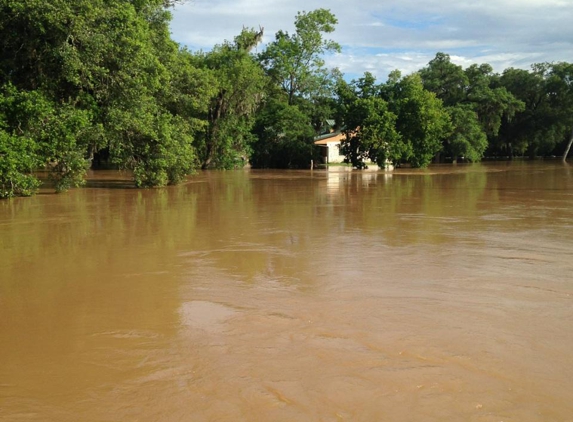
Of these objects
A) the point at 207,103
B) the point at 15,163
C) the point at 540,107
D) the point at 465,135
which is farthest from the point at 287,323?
the point at 540,107

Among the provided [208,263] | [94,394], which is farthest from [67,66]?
[94,394]

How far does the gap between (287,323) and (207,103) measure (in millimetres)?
31545

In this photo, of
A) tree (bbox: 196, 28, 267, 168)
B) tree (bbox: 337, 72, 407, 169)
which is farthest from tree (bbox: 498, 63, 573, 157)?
tree (bbox: 196, 28, 267, 168)

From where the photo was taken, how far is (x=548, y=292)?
6.75m

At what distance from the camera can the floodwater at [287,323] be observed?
13.4ft

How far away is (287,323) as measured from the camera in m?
5.71

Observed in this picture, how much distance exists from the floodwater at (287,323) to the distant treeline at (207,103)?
9.78 meters

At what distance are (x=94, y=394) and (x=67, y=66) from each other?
18.0 metres

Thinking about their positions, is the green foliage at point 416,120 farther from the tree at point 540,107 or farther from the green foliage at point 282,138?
the tree at point 540,107

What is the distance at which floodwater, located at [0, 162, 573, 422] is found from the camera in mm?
4074

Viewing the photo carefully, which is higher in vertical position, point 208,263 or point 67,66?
point 67,66

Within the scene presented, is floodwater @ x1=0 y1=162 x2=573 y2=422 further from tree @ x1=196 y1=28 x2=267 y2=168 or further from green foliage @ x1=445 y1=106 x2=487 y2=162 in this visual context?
green foliage @ x1=445 y1=106 x2=487 y2=162

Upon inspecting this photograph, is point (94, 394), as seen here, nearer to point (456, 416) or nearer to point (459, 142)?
point (456, 416)

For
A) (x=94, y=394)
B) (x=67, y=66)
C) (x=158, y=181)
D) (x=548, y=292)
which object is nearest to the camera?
(x=94, y=394)
